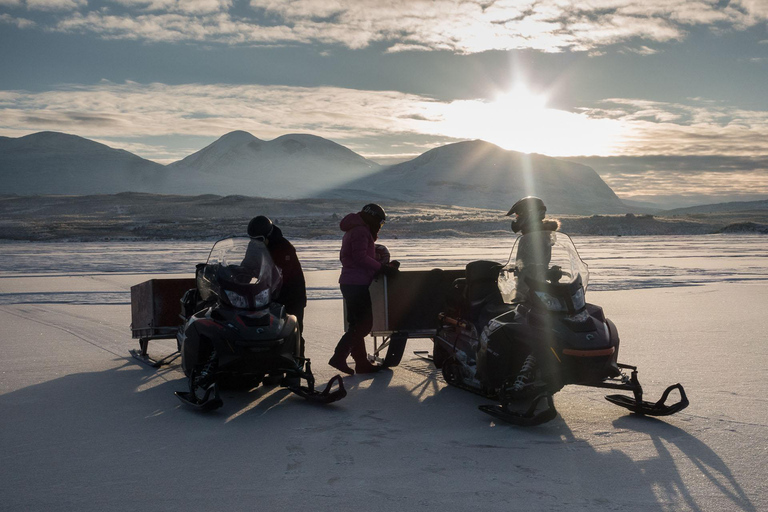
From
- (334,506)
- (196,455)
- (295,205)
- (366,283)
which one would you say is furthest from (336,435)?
(295,205)

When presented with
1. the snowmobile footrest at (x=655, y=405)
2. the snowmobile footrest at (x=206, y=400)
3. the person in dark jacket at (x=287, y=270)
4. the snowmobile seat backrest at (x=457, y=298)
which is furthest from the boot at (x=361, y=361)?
the snowmobile footrest at (x=655, y=405)

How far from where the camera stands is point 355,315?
7.61 meters

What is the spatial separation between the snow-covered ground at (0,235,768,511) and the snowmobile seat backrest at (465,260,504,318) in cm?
91

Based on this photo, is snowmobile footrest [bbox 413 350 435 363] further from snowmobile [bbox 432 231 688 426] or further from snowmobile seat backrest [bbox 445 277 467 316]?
snowmobile [bbox 432 231 688 426]

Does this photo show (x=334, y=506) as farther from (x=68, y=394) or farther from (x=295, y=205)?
(x=295, y=205)

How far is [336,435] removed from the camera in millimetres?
5410

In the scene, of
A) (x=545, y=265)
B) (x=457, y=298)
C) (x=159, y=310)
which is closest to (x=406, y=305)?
(x=457, y=298)

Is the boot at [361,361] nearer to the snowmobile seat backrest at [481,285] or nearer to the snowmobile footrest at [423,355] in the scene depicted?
the snowmobile footrest at [423,355]

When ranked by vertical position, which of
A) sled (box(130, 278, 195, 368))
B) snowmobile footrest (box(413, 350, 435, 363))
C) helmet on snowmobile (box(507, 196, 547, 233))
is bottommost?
snowmobile footrest (box(413, 350, 435, 363))

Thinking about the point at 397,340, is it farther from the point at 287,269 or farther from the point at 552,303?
the point at 552,303

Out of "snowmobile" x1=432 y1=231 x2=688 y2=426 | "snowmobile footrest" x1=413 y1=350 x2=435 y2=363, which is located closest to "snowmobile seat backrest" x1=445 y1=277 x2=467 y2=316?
"snowmobile" x1=432 y1=231 x2=688 y2=426

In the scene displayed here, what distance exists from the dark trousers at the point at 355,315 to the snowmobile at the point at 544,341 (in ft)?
4.83

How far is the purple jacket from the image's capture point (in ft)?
24.3

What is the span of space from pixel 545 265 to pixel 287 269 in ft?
9.11
